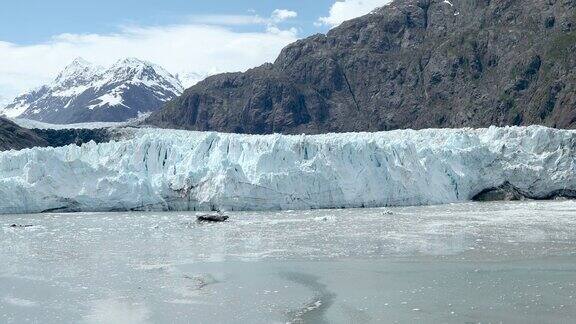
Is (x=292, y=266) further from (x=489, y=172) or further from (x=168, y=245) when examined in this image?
(x=489, y=172)

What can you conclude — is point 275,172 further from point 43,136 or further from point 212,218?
point 43,136

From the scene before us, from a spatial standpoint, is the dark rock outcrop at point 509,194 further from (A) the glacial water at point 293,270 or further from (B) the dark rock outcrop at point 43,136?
(B) the dark rock outcrop at point 43,136

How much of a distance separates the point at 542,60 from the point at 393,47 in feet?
78.4

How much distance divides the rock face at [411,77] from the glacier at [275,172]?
42.8 meters

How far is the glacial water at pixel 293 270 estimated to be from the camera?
11.4 m

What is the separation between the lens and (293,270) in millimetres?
15133

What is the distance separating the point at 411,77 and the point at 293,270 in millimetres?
80642

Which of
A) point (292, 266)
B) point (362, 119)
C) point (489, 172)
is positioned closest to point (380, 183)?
point (489, 172)

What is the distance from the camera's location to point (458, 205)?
31234mm

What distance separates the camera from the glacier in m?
28.7

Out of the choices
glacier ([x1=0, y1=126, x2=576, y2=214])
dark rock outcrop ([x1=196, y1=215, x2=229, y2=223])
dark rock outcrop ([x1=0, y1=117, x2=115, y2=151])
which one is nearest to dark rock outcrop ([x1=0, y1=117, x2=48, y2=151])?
dark rock outcrop ([x1=0, y1=117, x2=115, y2=151])

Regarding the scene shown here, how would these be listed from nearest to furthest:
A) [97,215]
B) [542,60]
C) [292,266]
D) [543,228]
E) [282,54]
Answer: [292,266] → [543,228] → [97,215] → [542,60] → [282,54]

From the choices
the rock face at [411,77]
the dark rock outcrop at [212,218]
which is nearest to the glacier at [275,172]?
the dark rock outcrop at [212,218]

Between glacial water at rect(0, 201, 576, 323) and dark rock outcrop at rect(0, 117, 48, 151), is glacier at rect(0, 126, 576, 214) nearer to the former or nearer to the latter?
glacial water at rect(0, 201, 576, 323)
